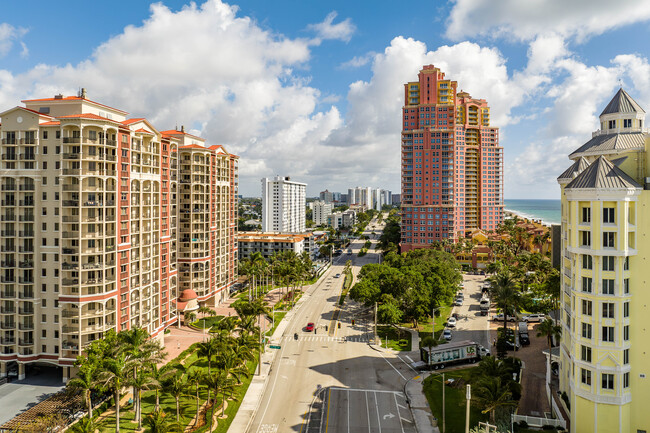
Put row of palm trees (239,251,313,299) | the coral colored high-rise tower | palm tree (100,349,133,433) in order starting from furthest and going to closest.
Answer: the coral colored high-rise tower, row of palm trees (239,251,313,299), palm tree (100,349,133,433)

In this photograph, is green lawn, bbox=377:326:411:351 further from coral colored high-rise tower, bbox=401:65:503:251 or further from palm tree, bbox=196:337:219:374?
coral colored high-rise tower, bbox=401:65:503:251

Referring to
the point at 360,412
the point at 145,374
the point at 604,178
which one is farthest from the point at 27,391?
the point at 604,178

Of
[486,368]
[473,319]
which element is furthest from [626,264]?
[473,319]

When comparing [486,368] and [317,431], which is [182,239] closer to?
[317,431]

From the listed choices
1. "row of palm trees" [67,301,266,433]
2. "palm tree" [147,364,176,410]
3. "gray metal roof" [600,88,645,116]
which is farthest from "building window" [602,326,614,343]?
"palm tree" [147,364,176,410]

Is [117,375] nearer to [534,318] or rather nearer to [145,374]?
[145,374]

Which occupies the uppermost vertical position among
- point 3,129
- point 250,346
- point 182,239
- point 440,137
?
point 440,137

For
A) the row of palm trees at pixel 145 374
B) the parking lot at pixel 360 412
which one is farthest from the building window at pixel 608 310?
the row of palm trees at pixel 145 374
